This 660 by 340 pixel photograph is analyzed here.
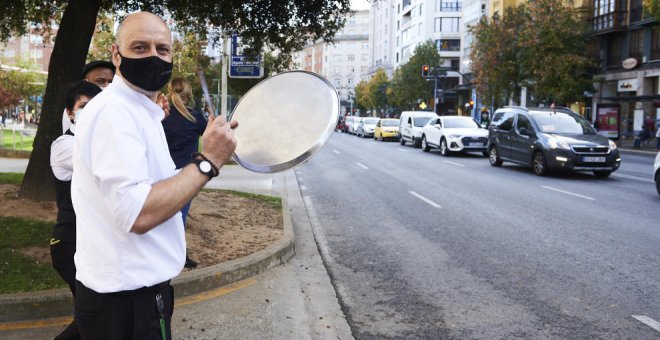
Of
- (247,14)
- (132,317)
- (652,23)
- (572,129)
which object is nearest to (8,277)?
(132,317)

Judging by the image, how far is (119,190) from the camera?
1.82m

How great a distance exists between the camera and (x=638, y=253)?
735 cm

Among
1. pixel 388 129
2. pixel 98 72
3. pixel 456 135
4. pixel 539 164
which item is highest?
pixel 98 72

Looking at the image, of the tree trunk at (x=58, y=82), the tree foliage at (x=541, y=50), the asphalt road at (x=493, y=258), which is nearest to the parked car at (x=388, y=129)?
the tree foliage at (x=541, y=50)

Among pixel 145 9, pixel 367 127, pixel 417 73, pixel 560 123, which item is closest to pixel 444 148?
pixel 560 123

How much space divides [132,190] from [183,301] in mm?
3596

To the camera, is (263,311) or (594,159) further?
(594,159)

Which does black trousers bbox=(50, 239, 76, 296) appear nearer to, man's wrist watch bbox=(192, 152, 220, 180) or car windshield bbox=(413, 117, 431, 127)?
man's wrist watch bbox=(192, 152, 220, 180)

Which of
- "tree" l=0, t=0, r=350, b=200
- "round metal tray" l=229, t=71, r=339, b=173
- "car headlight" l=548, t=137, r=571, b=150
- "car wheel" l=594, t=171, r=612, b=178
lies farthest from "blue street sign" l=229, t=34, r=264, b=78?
"car wheel" l=594, t=171, r=612, b=178

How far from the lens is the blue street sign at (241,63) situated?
33.9ft

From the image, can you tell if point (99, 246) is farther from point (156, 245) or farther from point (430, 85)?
point (430, 85)

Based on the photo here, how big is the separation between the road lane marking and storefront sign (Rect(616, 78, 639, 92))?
39.6 meters

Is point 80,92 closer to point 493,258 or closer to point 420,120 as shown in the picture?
point 493,258

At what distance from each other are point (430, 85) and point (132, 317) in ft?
246
